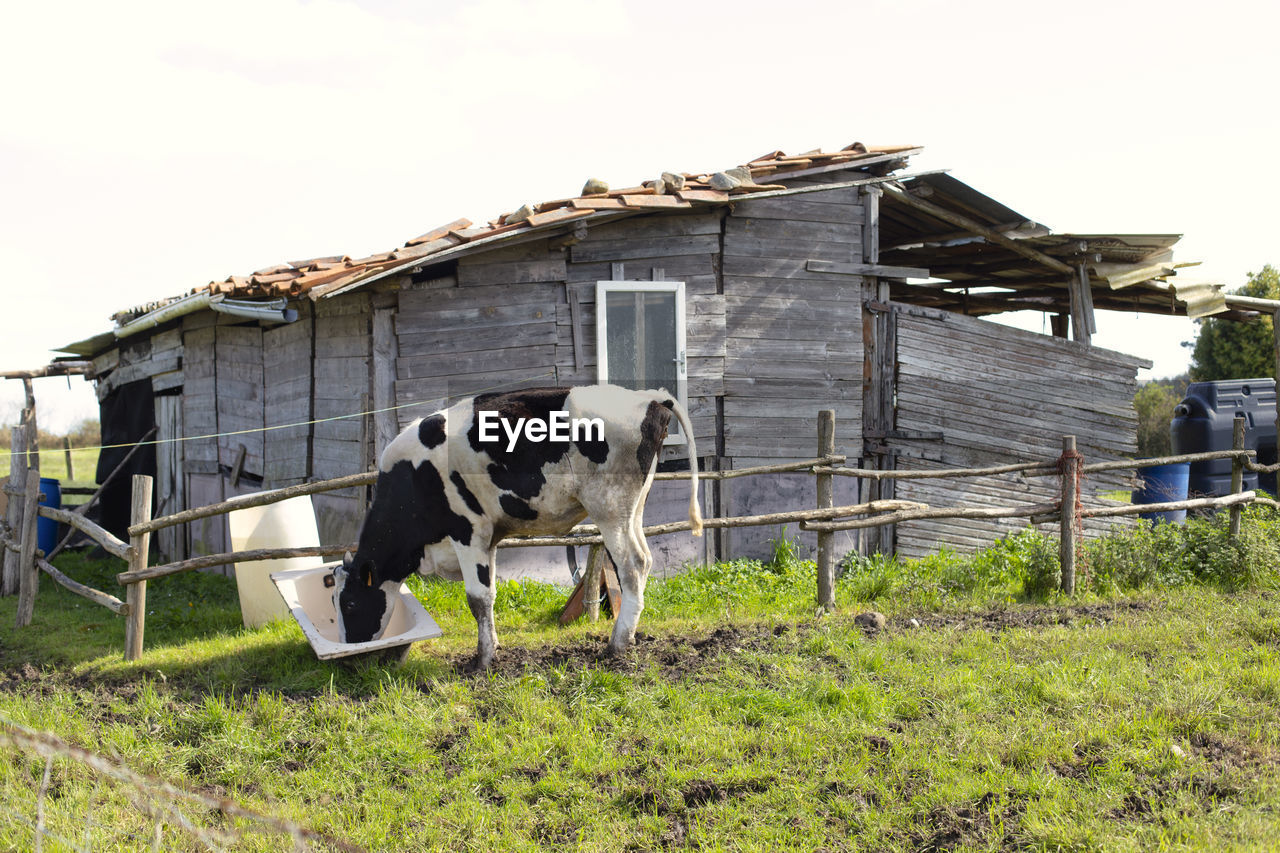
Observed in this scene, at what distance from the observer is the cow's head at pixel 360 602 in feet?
18.1

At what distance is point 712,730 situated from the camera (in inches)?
174

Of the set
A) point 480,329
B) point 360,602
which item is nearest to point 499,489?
point 360,602

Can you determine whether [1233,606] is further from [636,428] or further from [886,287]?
[636,428]

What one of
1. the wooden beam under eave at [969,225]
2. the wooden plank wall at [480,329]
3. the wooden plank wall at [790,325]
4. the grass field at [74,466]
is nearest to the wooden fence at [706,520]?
the wooden plank wall at [790,325]

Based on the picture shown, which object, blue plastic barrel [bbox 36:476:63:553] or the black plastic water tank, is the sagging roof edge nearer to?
blue plastic barrel [bbox 36:476:63:553]

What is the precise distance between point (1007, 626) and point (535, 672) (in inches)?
133

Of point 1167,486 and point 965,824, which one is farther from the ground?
point 1167,486

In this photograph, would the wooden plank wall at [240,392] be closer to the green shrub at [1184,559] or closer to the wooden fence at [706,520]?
the wooden fence at [706,520]

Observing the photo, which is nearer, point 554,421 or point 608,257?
point 554,421

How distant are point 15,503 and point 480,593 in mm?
6536

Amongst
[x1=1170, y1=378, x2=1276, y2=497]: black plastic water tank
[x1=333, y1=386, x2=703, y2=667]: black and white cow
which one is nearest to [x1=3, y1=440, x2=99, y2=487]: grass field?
[x1=333, y1=386, x2=703, y2=667]: black and white cow

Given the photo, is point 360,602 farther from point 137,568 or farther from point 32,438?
point 32,438

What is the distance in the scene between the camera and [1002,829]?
3.51 meters

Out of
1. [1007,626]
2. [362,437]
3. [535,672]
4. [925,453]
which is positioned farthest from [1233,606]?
[362,437]
